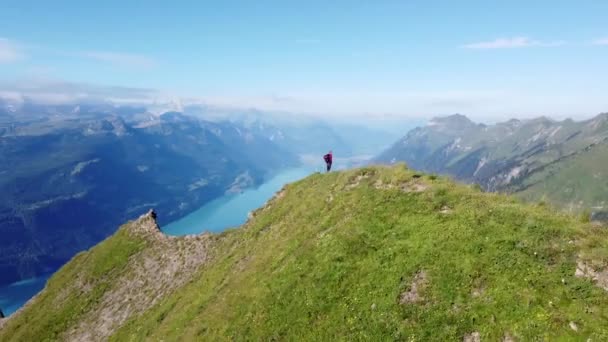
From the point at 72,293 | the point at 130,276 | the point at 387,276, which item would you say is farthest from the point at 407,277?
the point at 72,293

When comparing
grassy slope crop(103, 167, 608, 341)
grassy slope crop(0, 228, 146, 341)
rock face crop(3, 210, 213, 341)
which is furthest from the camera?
grassy slope crop(0, 228, 146, 341)

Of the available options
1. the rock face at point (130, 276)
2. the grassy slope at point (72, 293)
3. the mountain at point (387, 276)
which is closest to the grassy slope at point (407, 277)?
the mountain at point (387, 276)

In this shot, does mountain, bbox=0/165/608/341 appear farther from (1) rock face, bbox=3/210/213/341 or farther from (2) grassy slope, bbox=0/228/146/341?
(2) grassy slope, bbox=0/228/146/341

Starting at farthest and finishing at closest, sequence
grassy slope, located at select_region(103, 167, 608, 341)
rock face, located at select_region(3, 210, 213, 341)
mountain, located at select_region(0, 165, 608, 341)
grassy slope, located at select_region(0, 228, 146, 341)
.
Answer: grassy slope, located at select_region(0, 228, 146, 341) < rock face, located at select_region(3, 210, 213, 341) < mountain, located at select_region(0, 165, 608, 341) < grassy slope, located at select_region(103, 167, 608, 341)

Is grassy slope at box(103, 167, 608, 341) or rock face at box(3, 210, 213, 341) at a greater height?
grassy slope at box(103, 167, 608, 341)

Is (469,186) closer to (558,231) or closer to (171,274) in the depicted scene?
(558,231)

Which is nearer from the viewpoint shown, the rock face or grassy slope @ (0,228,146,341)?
the rock face

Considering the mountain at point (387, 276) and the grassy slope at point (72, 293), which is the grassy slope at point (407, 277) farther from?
the grassy slope at point (72, 293)

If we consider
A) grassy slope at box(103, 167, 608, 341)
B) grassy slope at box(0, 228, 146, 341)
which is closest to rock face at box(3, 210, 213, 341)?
grassy slope at box(0, 228, 146, 341)
